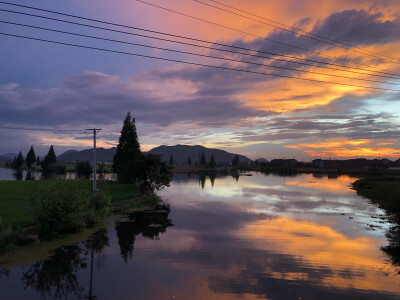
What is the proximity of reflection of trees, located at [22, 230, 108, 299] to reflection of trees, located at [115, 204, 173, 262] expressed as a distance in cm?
194

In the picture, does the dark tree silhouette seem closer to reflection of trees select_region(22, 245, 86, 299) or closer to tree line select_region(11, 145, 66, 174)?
reflection of trees select_region(22, 245, 86, 299)

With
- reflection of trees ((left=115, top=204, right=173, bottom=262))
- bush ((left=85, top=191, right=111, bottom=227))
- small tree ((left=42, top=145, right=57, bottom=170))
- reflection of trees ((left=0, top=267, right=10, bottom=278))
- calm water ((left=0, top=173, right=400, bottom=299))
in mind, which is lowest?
calm water ((left=0, top=173, right=400, bottom=299))

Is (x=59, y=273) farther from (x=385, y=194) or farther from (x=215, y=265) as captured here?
(x=385, y=194)

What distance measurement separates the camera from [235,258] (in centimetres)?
1670

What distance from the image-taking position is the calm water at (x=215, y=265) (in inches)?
490

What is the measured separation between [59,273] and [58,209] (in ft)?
20.8

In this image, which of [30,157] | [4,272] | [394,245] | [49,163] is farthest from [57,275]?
[30,157]

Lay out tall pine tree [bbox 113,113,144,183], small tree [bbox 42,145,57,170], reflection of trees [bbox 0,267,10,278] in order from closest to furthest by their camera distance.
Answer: reflection of trees [bbox 0,267,10,278] → tall pine tree [bbox 113,113,144,183] → small tree [bbox 42,145,57,170]

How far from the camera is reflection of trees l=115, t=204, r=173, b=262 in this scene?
19341 millimetres

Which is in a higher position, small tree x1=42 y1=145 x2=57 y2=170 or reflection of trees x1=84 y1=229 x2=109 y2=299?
small tree x1=42 y1=145 x2=57 y2=170

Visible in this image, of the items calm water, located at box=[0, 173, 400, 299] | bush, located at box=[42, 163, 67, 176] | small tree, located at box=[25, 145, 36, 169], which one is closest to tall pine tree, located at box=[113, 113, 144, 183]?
calm water, located at box=[0, 173, 400, 299]

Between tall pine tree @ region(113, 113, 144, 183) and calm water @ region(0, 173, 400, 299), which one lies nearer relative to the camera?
calm water @ region(0, 173, 400, 299)

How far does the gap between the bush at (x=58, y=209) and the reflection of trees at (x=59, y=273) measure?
8.02 feet

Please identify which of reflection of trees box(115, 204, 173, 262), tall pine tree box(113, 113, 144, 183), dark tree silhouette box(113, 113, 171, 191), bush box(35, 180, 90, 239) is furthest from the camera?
tall pine tree box(113, 113, 144, 183)
